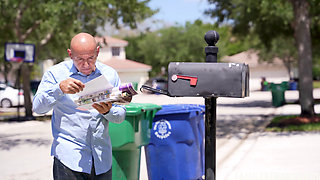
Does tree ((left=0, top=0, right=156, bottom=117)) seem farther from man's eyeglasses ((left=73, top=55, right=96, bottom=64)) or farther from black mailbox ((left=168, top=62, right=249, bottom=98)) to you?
man's eyeglasses ((left=73, top=55, right=96, bottom=64))

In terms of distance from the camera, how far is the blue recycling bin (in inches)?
252

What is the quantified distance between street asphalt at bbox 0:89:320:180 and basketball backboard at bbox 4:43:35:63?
382 cm

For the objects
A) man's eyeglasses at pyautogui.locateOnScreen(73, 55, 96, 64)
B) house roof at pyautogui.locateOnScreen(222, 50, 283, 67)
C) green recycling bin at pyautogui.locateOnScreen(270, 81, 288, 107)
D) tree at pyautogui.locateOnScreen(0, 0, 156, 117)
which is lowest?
green recycling bin at pyautogui.locateOnScreen(270, 81, 288, 107)

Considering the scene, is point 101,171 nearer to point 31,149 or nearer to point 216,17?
point 31,149

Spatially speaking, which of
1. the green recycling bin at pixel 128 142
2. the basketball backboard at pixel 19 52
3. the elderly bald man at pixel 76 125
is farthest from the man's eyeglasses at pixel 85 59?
the basketball backboard at pixel 19 52

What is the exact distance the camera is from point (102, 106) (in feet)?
11.0

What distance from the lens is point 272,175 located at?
26.4 feet

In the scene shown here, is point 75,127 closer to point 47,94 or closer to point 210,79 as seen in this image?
point 47,94

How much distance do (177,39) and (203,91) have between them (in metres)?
69.0

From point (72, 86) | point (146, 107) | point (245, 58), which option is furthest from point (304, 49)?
point (72, 86)

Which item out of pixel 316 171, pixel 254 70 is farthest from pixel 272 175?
pixel 254 70

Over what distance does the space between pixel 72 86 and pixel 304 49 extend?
1343 cm

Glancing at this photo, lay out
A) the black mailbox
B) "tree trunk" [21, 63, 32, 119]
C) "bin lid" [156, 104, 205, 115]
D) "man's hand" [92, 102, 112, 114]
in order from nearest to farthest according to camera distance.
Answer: "man's hand" [92, 102, 112, 114]
the black mailbox
"bin lid" [156, 104, 205, 115]
"tree trunk" [21, 63, 32, 119]

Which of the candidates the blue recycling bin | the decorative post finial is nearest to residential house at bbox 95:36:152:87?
the blue recycling bin
